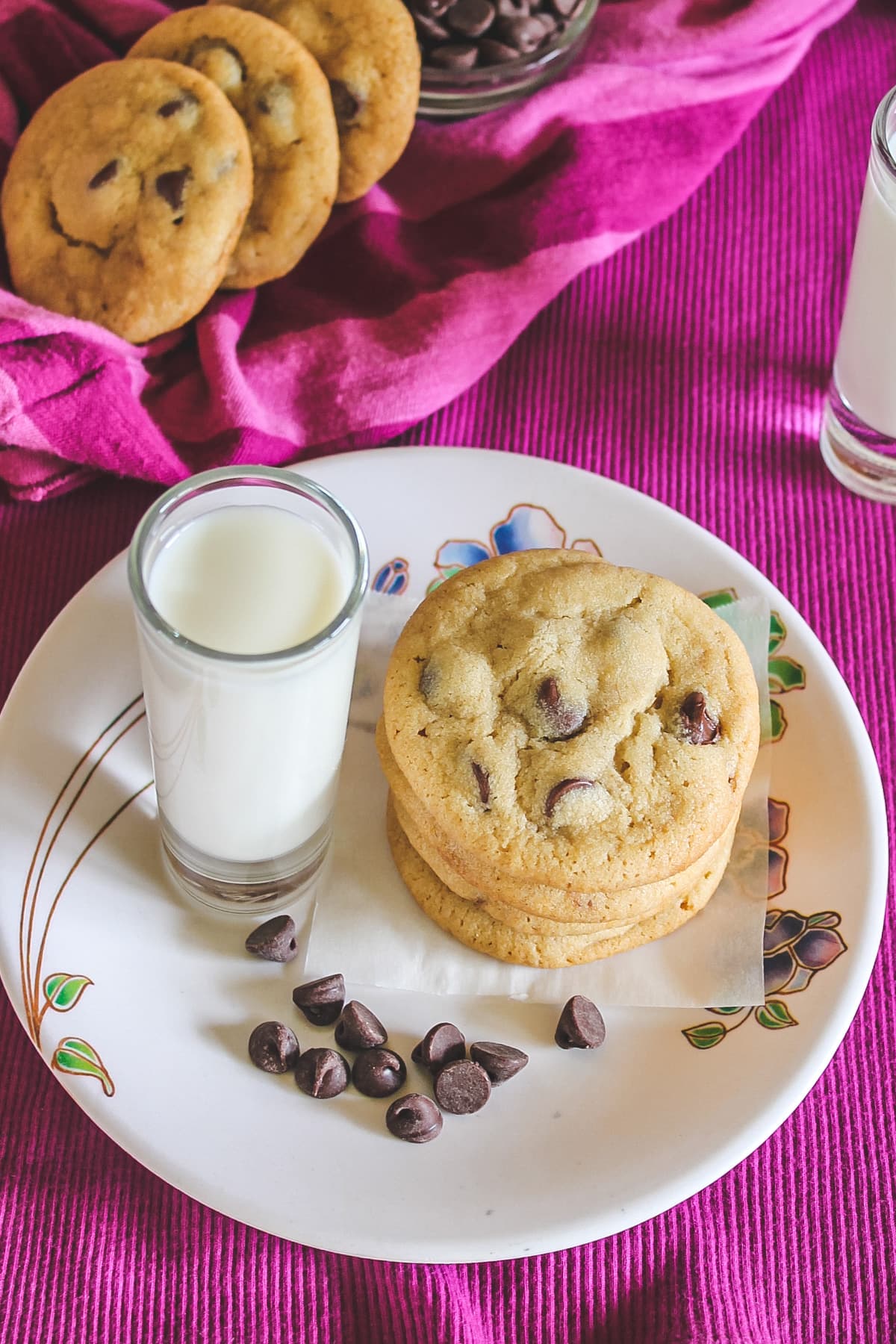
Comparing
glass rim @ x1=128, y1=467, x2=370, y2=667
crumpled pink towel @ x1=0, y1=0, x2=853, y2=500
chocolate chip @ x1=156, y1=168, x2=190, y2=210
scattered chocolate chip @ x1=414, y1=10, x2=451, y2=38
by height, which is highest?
scattered chocolate chip @ x1=414, y1=10, x2=451, y2=38

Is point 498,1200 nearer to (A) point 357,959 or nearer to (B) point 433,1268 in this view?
(B) point 433,1268

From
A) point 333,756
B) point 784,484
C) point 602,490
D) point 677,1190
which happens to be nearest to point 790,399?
point 784,484

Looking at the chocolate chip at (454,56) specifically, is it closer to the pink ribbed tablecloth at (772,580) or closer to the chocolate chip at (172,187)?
the pink ribbed tablecloth at (772,580)

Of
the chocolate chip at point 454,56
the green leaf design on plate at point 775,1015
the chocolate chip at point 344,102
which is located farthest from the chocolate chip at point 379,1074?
the chocolate chip at point 454,56

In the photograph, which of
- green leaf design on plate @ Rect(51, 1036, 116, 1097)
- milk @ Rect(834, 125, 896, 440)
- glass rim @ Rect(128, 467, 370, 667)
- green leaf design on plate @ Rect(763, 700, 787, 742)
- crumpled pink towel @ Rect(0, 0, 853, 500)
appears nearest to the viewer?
glass rim @ Rect(128, 467, 370, 667)

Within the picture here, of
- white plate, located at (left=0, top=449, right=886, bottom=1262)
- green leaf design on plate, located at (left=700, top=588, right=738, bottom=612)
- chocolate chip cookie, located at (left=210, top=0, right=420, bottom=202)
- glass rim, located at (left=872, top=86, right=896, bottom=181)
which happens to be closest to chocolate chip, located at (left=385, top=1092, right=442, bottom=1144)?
white plate, located at (left=0, top=449, right=886, bottom=1262)

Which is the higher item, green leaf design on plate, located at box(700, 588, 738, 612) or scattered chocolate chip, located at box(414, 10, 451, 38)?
scattered chocolate chip, located at box(414, 10, 451, 38)

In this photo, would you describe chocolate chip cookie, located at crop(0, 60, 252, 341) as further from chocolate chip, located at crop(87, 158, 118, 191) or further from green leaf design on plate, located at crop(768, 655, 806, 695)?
green leaf design on plate, located at crop(768, 655, 806, 695)
